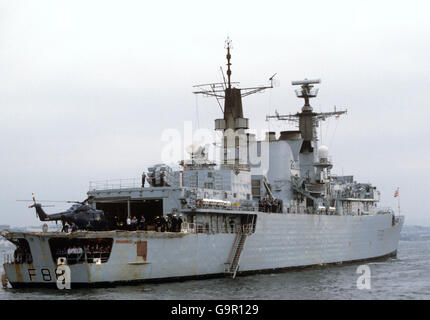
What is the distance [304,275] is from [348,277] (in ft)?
8.29

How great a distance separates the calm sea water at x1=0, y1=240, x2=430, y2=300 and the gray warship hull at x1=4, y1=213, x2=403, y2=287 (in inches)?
23.9

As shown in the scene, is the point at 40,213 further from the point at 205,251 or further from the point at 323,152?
the point at 323,152

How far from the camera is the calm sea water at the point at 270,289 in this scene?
27109mm

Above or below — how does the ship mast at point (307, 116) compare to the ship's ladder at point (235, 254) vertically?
above

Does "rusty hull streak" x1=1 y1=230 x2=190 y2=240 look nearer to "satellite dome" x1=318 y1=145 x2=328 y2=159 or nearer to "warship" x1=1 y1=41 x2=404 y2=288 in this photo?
"warship" x1=1 y1=41 x2=404 y2=288

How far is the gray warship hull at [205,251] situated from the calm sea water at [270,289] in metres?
0.61

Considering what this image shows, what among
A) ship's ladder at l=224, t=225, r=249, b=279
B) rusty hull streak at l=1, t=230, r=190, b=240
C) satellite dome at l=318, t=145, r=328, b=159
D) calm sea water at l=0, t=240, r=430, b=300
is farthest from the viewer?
satellite dome at l=318, t=145, r=328, b=159

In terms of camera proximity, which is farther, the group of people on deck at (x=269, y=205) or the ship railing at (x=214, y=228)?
the group of people on deck at (x=269, y=205)

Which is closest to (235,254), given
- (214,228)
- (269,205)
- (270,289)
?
(214,228)

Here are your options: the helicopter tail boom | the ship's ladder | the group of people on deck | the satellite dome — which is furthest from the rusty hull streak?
the satellite dome

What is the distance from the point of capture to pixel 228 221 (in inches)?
1396

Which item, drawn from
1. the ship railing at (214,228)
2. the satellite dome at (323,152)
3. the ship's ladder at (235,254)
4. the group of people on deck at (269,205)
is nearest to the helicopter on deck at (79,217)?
the ship railing at (214,228)

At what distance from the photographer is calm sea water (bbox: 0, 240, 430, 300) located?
1067 inches

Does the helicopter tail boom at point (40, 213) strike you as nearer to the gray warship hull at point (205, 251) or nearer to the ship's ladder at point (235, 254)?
the gray warship hull at point (205, 251)
